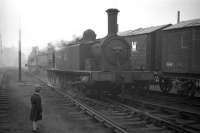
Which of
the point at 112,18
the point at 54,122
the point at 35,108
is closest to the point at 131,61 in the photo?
the point at 112,18

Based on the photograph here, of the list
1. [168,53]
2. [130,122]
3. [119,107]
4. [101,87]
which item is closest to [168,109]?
[119,107]

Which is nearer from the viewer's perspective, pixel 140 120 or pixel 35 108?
pixel 35 108

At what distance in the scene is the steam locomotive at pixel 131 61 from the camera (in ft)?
39.9

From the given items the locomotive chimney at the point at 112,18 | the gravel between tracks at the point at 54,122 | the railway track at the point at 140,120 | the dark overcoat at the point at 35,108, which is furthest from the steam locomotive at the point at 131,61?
the dark overcoat at the point at 35,108

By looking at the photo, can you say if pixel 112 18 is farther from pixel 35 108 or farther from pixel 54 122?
pixel 35 108

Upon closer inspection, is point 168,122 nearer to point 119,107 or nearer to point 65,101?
point 119,107

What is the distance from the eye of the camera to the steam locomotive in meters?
12.1

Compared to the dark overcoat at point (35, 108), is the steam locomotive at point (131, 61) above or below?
above

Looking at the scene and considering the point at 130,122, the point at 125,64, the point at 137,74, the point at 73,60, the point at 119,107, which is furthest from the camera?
the point at 73,60

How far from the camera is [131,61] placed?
1421 cm

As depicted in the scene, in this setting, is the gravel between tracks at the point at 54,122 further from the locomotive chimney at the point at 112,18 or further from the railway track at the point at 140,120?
the locomotive chimney at the point at 112,18

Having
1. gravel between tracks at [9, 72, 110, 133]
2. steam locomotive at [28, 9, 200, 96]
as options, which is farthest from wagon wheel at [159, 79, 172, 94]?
gravel between tracks at [9, 72, 110, 133]

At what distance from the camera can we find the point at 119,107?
10570mm

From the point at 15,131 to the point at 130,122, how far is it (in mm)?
3185
